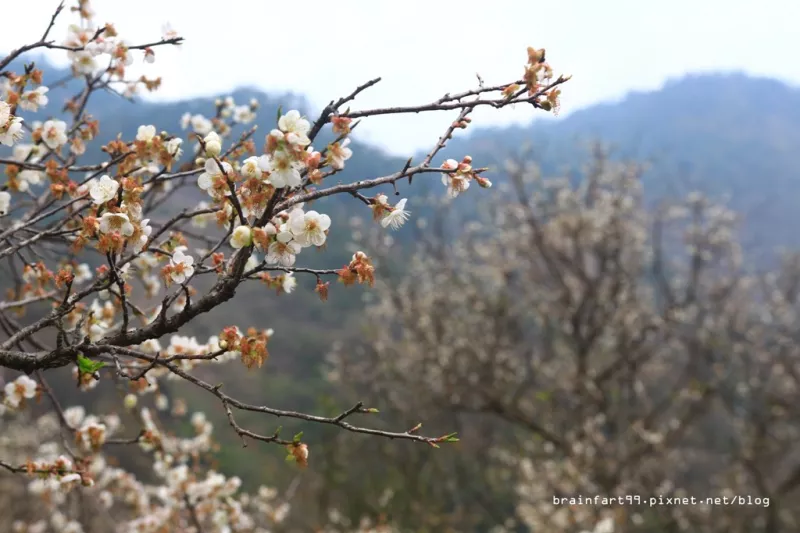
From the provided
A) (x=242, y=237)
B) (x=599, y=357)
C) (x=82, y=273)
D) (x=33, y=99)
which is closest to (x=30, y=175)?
(x=33, y=99)

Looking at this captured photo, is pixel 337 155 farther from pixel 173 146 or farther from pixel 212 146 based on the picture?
pixel 173 146

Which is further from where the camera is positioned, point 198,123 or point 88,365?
point 198,123

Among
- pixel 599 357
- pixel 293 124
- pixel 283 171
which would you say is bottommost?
pixel 599 357

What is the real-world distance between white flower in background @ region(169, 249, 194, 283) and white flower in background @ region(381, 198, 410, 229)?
51 centimetres

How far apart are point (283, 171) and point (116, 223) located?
434mm

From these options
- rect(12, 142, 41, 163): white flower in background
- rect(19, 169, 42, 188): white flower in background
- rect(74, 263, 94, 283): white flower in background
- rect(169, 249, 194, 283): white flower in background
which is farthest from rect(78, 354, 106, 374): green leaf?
rect(74, 263, 94, 283): white flower in background

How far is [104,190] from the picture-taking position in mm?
1301

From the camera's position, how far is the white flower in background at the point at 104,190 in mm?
1281

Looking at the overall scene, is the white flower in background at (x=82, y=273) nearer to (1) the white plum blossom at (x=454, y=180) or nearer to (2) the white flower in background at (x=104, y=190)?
(2) the white flower in background at (x=104, y=190)

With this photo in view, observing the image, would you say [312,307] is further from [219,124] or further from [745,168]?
[745,168]

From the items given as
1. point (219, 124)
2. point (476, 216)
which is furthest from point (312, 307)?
point (219, 124)

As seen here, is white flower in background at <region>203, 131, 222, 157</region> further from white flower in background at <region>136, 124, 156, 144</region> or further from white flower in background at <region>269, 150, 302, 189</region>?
white flower in background at <region>136, 124, 156, 144</region>

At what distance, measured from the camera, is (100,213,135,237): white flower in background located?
1.23 meters

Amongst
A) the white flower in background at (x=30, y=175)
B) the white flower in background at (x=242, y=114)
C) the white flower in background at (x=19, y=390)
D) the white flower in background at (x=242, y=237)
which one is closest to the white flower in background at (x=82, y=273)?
the white flower in background at (x=30, y=175)
